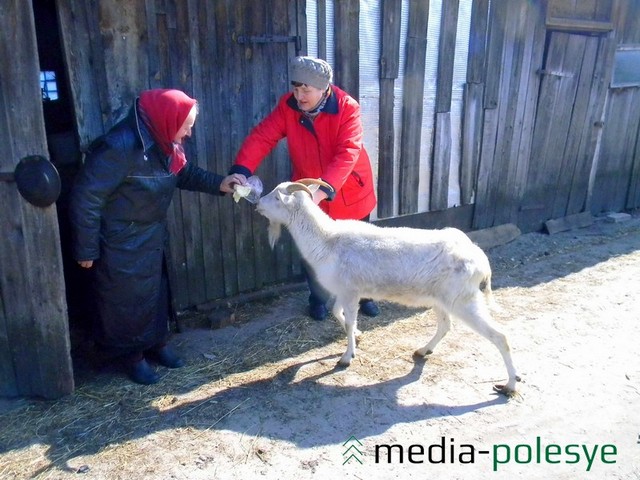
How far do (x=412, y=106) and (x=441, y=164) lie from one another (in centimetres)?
92

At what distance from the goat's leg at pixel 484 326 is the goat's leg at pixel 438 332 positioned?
454 millimetres

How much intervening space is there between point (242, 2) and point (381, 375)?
3.58 m

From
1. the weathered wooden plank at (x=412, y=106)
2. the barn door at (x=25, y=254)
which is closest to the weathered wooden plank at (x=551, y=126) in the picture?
the weathered wooden plank at (x=412, y=106)

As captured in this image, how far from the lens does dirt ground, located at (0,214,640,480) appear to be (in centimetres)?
344

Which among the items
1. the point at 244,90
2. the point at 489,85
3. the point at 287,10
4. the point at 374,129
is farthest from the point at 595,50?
the point at 244,90

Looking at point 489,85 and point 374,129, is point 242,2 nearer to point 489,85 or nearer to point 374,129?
point 374,129

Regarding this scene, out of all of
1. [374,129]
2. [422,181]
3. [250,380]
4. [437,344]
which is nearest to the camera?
[250,380]

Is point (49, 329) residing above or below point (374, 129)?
below

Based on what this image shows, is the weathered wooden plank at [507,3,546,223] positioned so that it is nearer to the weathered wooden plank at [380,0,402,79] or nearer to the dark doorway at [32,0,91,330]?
the weathered wooden plank at [380,0,402,79]

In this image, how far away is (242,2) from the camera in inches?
201

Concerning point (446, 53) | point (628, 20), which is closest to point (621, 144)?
point (628, 20)

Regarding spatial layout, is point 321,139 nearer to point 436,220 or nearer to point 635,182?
point 436,220

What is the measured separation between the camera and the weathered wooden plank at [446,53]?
6473mm

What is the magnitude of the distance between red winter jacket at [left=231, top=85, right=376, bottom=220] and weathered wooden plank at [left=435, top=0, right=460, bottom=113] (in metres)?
2.16
